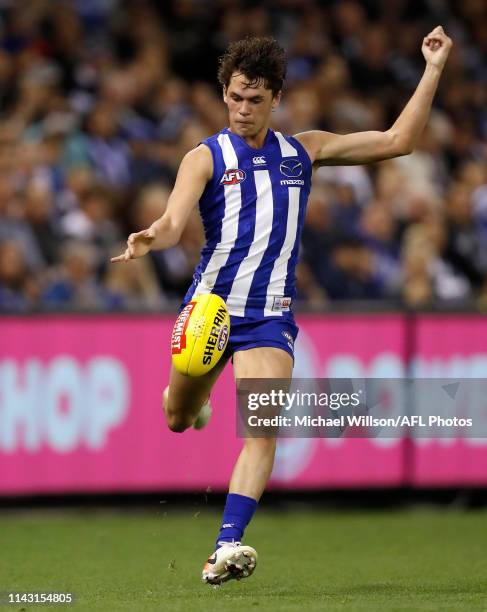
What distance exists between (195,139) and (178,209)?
6.83 m

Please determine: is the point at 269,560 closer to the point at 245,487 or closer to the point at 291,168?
the point at 245,487

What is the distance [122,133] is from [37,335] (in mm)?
3244

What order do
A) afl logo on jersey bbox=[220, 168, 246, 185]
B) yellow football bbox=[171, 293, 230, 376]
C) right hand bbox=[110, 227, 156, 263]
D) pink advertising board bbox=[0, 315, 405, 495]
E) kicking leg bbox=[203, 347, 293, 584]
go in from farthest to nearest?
pink advertising board bbox=[0, 315, 405, 495], afl logo on jersey bbox=[220, 168, 246, 185], yellow football bbox=[171, 293, 230, 376], kicking leg bbox=[203, 347, 293, 584], right hand bbox=[110, 227, 156, 263]

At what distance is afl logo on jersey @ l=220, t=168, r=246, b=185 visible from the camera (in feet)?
21.6

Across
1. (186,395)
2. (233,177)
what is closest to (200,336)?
(186,395)

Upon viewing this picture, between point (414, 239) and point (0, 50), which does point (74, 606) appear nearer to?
point (414, 239)

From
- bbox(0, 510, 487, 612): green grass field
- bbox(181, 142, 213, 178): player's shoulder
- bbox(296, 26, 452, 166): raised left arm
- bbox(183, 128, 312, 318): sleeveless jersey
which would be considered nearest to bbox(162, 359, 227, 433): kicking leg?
bbox(183, 128, 312, 318): sleeveless jersey

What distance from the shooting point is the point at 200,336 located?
20.5 feet

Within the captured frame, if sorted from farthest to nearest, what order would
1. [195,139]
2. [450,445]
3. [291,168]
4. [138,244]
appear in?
[195,139], [450,445], [291,168], [138,244]

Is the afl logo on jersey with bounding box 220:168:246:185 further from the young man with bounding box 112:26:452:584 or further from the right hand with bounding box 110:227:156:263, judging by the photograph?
the right hand with bounding box 110:227:156:263

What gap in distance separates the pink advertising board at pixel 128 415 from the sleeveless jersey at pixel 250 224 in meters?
3.88

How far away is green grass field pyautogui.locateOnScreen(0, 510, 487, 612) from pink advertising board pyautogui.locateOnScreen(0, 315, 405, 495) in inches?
12.1

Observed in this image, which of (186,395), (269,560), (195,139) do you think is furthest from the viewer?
(195,139)

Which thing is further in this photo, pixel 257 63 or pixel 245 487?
pixel 257 63
